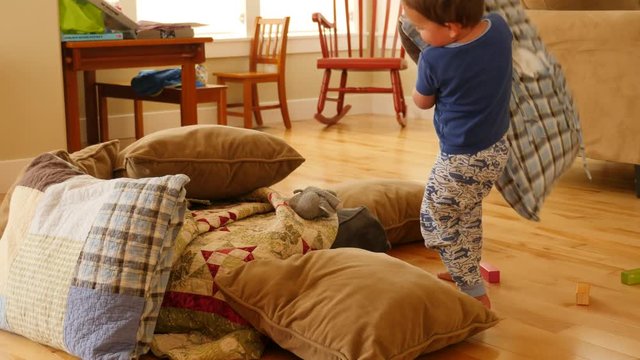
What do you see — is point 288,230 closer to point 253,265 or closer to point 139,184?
point 253,265

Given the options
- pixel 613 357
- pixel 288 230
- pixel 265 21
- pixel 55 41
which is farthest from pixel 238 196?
pixel 265 21

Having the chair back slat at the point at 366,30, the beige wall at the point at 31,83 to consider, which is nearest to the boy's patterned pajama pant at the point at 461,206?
the beige wall at the point at 31,83

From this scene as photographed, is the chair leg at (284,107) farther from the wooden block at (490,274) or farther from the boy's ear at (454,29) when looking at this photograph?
the boy's ear at (454,29)

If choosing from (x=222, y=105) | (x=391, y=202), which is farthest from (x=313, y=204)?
(x=222, y=105)

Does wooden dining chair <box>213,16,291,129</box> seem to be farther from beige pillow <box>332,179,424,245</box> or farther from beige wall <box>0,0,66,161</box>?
beige pillow <box>332,179,424,245</box>

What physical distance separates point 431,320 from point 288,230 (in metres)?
0.47

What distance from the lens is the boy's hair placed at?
1.99 meters

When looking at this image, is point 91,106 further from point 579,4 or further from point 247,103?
point 579,4

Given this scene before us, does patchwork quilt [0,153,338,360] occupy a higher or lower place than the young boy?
lower

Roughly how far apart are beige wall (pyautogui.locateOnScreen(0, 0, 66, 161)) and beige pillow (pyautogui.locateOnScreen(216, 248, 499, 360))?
208 centimetres

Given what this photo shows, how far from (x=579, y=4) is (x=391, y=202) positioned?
56.9 inches

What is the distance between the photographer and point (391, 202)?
9.14ft

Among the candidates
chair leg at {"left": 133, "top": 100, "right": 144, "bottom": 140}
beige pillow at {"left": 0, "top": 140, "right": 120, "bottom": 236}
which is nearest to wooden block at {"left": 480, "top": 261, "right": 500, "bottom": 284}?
beige pillow at {"left": 0, "top": 140, "right": 120, "bottom": 236}

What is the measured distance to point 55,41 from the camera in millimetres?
3844
